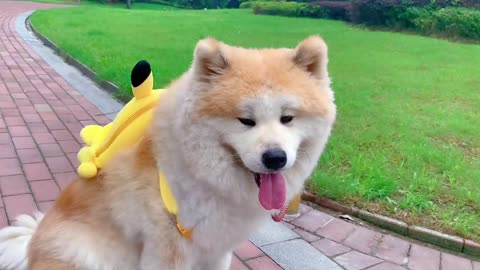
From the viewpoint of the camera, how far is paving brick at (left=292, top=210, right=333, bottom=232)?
10.1 feet

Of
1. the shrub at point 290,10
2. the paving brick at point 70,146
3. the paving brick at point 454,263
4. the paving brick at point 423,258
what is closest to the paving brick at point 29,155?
the paving brick at point 70,146

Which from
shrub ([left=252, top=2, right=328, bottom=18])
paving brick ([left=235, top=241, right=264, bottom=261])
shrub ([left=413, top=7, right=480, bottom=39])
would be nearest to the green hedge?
shrub ([left=413, top=7, right=480, bottom=39])

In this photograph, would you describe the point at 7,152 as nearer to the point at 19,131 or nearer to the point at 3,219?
the point at 19,131

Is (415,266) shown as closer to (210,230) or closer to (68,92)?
(210,230)

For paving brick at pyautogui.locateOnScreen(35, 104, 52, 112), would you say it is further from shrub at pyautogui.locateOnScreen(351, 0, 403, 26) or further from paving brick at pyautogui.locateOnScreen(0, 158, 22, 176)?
shrub at pyautogui.locateOnScreen(351, 0, 403, 26)

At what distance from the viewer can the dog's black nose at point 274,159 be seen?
165 cm

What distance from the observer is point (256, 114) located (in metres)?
1.71

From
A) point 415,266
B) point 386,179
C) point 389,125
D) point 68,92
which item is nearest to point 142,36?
point 68,92

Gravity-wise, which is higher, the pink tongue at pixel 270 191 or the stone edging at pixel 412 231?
the pink tongue at pixel 270 191

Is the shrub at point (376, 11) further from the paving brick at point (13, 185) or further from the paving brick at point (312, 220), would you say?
the paving brick at point (13, 185)

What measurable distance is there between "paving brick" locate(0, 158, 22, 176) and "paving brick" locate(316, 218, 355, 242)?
2.36 m

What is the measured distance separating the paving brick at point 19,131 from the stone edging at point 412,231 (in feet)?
9.42

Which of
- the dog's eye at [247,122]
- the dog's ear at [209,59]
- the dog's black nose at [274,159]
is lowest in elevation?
the dog's black nose at [274,159]

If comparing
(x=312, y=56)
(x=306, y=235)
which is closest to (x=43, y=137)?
(x=306, y=235)
